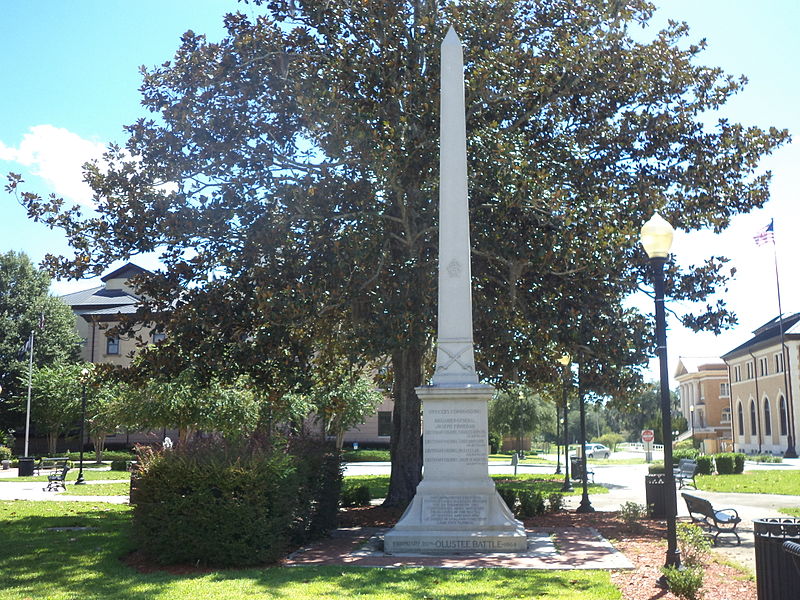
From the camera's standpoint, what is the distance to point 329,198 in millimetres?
17062

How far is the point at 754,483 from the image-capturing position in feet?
89.7

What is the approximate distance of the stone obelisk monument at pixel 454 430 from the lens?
12.2 m


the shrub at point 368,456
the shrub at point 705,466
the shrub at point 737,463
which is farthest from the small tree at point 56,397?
the shrub at point 737,463

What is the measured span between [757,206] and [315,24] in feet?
37.3

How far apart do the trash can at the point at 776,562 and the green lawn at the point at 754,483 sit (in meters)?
17.8

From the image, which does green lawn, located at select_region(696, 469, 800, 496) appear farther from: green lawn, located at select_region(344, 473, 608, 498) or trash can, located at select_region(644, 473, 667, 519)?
trash can, located at select_region(644, 473, 667, 519)

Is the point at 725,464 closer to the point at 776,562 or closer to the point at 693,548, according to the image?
the point at 693,548

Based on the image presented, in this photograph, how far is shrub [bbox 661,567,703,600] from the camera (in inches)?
344

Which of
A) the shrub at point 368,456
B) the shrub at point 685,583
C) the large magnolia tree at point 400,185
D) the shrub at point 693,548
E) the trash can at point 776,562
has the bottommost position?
the shrub at point 368,456

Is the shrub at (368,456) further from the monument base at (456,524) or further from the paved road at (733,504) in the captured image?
the monument base at (456,524)

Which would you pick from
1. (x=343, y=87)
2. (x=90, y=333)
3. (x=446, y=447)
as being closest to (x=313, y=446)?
(x=446, y=447)

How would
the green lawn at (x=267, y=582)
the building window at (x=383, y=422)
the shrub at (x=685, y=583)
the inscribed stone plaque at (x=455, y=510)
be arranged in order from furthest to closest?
the building window at (x=383, y=422), the inscribed stone plaque at (x=455, y=510), the green lawn at (x=267, y=582), the shrub at (x=685, y=583)

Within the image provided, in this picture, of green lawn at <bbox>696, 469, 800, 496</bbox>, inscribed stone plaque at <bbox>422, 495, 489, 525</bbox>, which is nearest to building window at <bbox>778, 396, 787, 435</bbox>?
green lawn at <bbox>696, 469, 800, 496</bbox>

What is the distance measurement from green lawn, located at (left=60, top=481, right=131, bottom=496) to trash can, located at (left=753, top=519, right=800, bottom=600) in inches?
816
